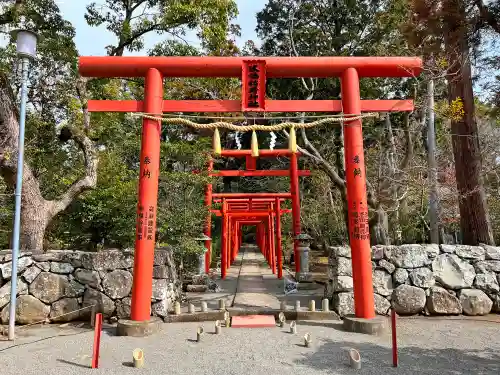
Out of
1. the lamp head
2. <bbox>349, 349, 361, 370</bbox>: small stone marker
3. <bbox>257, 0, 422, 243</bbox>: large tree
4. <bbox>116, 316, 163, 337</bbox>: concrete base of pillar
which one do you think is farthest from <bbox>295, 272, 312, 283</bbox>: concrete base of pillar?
the lamp head

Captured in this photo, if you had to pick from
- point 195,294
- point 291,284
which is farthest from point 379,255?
point 195,294

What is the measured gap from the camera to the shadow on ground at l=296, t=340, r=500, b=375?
4.57 m

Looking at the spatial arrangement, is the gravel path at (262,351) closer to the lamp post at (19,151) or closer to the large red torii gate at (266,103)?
the lamp post at (19,151)

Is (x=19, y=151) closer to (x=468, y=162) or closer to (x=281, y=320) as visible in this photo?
(x=281, y=320)

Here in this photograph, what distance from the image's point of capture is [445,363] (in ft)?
15.8

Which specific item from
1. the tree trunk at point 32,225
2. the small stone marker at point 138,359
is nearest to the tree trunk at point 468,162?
the small stone marker at point 138,359

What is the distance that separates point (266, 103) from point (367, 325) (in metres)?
3.94

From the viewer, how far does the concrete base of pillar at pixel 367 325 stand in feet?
20.3

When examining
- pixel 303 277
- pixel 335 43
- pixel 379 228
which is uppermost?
pixel 335 43

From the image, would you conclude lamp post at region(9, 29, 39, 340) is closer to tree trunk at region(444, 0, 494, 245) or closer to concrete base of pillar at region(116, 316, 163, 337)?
concrete base of pillar at region(116, 316, 163, 337)

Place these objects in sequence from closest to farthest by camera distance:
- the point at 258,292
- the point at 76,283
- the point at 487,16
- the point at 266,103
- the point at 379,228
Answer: the point at 487,16 → the point at 266,103 → the point at 76,283 → the point at 258,292 → the point at 379,228

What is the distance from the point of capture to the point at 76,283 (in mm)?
7305

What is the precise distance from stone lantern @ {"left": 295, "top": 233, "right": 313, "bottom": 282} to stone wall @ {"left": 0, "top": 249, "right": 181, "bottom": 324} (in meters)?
6.54

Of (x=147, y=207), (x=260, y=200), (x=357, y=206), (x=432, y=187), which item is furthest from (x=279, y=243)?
(x=147, y=207)
